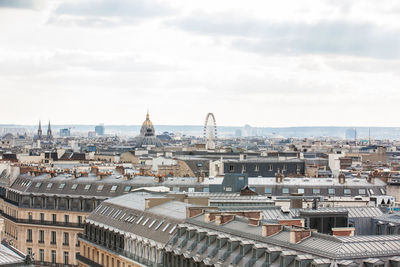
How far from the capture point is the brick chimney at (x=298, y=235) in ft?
137

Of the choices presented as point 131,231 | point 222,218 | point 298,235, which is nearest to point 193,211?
point 222,218

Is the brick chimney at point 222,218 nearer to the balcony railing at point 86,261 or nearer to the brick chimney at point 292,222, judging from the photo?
the brick chimney at point 292,222

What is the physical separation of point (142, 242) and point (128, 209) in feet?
24.3

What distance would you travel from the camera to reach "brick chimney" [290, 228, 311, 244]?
4169 cm

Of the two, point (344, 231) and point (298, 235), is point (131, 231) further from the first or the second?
point (298, 235)

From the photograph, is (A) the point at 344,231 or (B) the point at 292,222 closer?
(A) the point at 344,231

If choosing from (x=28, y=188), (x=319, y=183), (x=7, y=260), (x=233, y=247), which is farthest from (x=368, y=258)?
(x=28, y=188)

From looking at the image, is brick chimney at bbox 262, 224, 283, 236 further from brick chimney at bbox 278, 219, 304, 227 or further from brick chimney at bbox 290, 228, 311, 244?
brick chimney at bbox 278, 219, 304, 227

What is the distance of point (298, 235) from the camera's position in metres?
41.8

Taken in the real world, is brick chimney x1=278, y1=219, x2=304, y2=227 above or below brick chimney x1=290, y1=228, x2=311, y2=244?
below

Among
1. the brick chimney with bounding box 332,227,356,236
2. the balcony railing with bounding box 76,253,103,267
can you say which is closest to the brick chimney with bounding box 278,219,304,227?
the brick chimney with bounding box 332,227,356,236

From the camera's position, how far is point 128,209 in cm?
6688

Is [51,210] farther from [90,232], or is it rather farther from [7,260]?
[7,260]

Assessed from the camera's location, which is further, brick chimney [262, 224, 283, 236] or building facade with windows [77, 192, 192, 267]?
building facade with windows [77, 192, 192, 267]
